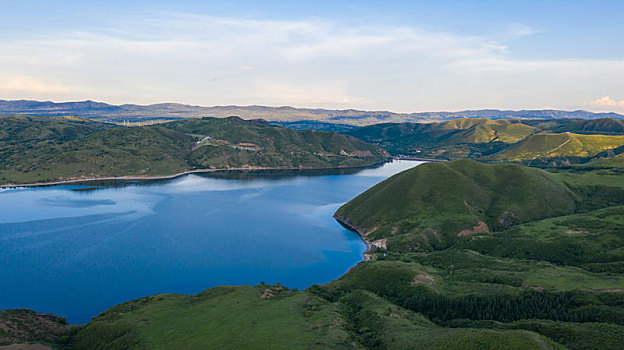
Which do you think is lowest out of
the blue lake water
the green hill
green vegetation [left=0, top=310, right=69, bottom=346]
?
the blue lake water

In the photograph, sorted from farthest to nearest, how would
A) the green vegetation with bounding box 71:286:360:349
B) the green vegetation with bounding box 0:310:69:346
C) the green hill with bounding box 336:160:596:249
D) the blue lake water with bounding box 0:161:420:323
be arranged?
the green hill with bounding box 336:160:596:249 < the blue lake water with bounding box 0:161:420:323 < the green vegetation with bounding box 0:310:69:346 < the green vegetation with bounding box 71:286:360:349

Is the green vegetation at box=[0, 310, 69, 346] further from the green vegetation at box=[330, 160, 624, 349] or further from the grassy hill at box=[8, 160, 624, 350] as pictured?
the green vegetation at box=[330, 160, 624, 349]

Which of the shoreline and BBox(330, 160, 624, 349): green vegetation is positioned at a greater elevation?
BBox(330, 160, 624, 349): green vegetation

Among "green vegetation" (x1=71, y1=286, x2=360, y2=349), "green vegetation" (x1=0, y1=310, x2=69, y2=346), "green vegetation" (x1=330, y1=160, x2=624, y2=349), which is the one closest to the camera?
"green vegetation" (x1=71, y1=286, x2=360, y2=349)

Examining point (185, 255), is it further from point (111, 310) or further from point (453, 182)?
point (453, 182)

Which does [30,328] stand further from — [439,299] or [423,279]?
[423,279]

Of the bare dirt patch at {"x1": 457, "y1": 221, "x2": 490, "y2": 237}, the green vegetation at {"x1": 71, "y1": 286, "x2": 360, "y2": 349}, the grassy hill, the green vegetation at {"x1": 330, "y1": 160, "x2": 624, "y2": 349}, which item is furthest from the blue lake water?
the bare dirt patch at {"x1": 457, "y1": 221, "x2": 490, "y2": 237}

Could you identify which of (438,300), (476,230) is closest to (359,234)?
(476,230)

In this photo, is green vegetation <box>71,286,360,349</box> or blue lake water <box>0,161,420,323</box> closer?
green vegetation <box>71,286,360,349</box>
